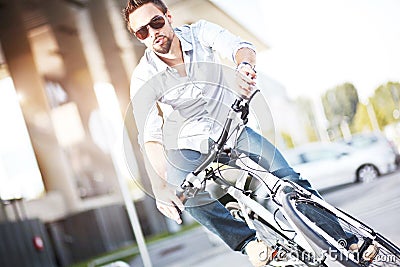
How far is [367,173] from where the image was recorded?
2443 millimetres

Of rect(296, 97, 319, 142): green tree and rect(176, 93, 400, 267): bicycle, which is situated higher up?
rect(296, 97, 319, 142): green tree

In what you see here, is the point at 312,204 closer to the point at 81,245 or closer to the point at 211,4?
the point at 211,4

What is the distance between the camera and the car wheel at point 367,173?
244cm

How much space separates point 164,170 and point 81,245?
49.9 inches

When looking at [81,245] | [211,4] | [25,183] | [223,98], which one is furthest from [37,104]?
[223,98]

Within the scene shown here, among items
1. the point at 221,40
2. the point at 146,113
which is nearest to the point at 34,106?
the point at 146,113

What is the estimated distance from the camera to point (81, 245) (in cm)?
339

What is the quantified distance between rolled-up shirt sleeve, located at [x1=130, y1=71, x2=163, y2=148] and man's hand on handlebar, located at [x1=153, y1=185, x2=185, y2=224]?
22 centimetres

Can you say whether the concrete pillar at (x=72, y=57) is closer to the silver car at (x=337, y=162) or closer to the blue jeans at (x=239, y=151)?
the blue jeans at (x=239, y=151)

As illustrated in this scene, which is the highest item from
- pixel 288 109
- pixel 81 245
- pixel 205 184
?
pixel 288 109

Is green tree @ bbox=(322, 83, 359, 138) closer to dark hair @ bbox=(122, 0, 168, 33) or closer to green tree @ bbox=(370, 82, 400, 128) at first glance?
green tree @ bbox=(370, 82, 400, 128)

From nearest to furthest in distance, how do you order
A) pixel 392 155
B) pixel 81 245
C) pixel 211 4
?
1. pixel 392 155
2. pixel 211 4
3. pixel 81 245

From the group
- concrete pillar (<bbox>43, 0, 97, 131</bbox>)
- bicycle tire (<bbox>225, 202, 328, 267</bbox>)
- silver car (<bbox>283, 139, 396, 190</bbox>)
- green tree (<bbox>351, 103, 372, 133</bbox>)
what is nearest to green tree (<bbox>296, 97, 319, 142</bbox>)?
silver car (<bbox>283, 139, 396, 190</bbox>)

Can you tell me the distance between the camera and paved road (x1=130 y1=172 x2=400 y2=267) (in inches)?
91.5
